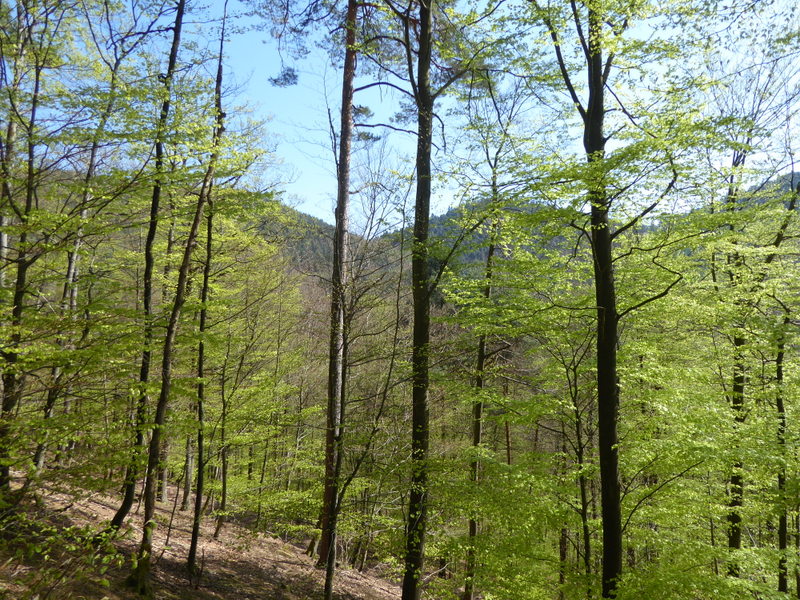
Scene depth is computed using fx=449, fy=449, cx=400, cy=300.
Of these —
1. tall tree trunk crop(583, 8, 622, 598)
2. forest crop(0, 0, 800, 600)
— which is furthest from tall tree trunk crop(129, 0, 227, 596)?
tall tree trunk crop(583, 8, 622, 598)

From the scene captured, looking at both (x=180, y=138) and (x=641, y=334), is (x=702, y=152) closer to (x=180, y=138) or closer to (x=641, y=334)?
(x=641, y=334)

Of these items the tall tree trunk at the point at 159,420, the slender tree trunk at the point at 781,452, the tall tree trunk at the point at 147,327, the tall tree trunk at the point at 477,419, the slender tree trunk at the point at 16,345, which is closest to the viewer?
the slender tree trunk at the point at 16,345

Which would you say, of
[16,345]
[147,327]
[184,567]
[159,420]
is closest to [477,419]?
[159,420]

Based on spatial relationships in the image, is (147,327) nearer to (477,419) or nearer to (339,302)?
(339,302)

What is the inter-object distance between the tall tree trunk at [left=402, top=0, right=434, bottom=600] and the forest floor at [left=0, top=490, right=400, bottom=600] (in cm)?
323

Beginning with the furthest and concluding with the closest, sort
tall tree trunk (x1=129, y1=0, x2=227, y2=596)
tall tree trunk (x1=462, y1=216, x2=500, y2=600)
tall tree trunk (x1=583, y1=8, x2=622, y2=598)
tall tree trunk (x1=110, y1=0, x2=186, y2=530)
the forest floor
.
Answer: tall tree trunk (x1=462, y1=216, x2=500, y2=600), tall tree trunk (x1=583, y1=8, x2=622, y2=598), tall tree trunk (x1=129, y1=0, x2=227, y2=596), tall tree trunk (x1=110, y1=0, x2=186, y2=530), the forest floor

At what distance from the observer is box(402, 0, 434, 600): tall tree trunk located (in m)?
6.44

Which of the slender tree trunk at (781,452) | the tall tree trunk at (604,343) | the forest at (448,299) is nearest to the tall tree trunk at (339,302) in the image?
the forest at (448,299)

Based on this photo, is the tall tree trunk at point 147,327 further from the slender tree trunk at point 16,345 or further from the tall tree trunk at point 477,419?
the tall tree trunk at point 477,419

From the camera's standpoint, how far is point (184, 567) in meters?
7.86

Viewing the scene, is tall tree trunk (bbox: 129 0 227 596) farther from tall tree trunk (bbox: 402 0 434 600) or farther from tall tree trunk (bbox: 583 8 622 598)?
tall tree trunk (bbox: 583 8 622 598)

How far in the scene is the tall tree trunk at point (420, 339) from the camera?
6441 millimetres

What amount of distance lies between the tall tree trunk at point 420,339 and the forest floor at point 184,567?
323 cm

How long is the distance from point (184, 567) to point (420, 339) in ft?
19.1
